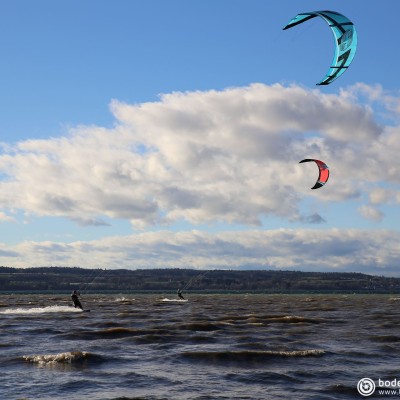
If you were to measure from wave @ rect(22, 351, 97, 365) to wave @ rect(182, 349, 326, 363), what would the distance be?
3830 millimetres

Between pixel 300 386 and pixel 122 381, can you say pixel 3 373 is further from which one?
pixel 300 386

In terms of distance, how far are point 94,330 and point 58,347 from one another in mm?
7697

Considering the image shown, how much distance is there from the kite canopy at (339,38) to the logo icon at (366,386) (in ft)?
47.5

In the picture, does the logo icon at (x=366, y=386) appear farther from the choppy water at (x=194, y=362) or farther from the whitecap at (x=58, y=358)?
the whitecap at (x=58, y=358)

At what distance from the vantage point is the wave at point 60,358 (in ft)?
71.2

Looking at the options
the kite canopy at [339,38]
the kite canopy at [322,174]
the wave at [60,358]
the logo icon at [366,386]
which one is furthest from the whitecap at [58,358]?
the kite canopy at [322,174]

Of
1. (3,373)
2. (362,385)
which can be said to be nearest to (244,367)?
(362,385)

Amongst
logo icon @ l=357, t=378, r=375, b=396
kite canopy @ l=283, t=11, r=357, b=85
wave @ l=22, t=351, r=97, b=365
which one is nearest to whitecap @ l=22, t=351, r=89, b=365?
wave @ l=22, t=351, r=97, b=365

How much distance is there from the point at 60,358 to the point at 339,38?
782 inches

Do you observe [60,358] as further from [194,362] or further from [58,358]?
[194,362]

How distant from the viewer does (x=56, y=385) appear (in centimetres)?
1767

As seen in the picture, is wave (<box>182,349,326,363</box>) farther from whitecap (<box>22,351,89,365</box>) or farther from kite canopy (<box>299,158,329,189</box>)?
A: kite canopy (<box>299,158,329,189</box>)

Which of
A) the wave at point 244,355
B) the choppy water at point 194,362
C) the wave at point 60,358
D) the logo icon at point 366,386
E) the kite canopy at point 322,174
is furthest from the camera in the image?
the kite canopy at point 322,174

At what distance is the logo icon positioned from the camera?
55.2 feet
